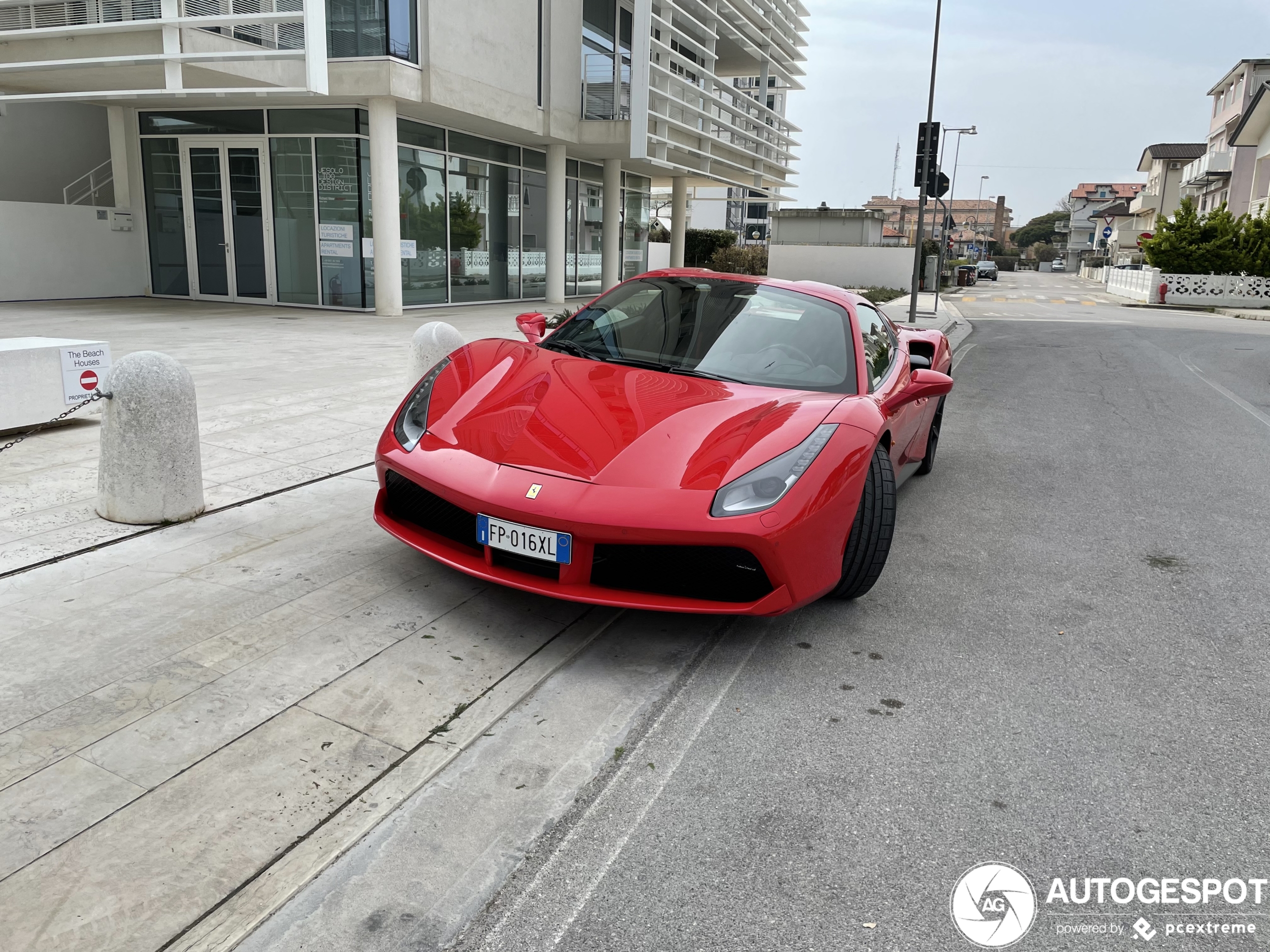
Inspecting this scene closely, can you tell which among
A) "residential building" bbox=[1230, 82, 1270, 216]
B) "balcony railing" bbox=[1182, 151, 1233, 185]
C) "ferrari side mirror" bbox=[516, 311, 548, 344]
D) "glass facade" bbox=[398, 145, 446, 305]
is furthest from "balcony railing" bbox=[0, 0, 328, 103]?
"balcony railing" bbox=[1182, 151, 1233, 185]

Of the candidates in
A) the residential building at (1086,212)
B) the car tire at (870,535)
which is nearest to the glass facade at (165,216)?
the car tire at (870,535)

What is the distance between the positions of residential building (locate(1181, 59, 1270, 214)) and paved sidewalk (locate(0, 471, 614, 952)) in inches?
2186

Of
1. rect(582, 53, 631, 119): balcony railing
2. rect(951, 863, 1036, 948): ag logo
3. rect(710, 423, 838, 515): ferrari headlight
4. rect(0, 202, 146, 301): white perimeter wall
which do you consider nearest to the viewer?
rect(951, 863, 1036, 948): ag logo

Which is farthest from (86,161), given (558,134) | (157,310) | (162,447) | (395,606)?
(395,606)

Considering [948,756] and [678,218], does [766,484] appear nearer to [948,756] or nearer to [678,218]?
[948,756]

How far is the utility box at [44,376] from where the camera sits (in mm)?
5848

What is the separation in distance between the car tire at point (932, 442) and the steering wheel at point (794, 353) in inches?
87.5

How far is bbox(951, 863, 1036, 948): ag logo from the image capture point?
7.05ft

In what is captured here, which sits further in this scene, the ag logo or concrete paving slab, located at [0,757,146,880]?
concrete paving slab, located at [0,757,146,880]

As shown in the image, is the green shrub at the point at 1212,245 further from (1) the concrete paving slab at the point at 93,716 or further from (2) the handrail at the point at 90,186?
(1) the concrete paving slab at the point at 93,716

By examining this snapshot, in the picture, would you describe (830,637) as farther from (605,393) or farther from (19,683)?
(19,683)

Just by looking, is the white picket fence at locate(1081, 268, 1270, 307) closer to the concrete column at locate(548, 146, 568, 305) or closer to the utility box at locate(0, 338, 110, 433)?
the concrete column at locate(548, 146, 568, 305)

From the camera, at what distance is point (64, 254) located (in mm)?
16719

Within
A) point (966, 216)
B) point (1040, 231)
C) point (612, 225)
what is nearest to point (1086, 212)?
point (1040, 231)
